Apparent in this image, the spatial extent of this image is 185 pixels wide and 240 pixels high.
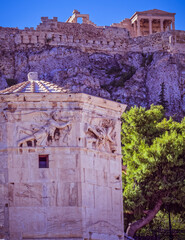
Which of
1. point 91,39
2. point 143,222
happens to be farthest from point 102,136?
point 91,39

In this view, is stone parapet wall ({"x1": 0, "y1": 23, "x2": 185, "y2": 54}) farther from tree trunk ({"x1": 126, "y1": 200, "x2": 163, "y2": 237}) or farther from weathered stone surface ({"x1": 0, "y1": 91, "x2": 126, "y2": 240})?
weathered stone surface ({"x1": 0, "y1": 91, "x2": 126, "y2": 240})

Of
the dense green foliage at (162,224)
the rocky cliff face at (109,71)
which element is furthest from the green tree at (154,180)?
the rocky cliff face at (109,71)

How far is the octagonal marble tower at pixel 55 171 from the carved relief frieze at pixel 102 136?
0.03 metres

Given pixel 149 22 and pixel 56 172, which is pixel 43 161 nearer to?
pixel 56 172

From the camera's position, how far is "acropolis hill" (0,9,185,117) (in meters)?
61.3

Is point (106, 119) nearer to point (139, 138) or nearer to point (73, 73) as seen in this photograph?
point (139, 138)

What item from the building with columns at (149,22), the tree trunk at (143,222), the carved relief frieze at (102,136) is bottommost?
the tree trunk at (143,222)

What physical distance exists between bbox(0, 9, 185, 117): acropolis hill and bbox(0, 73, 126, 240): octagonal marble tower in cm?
4021

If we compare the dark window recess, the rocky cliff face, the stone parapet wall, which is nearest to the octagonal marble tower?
the dark window recess

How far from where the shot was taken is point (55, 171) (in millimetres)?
18172

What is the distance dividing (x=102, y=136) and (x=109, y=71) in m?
46.8

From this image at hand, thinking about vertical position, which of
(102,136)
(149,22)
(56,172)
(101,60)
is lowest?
(56,172)

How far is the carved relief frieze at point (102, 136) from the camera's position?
18797 millimetres

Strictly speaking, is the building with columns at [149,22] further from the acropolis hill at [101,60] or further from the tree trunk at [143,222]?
the tree trunk at [143,222]
